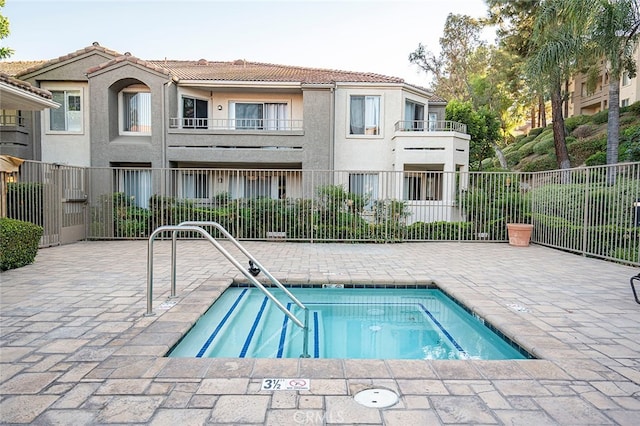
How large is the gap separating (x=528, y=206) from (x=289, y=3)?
35.5ft

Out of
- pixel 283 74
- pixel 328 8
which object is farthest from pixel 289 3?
pixel 283 74

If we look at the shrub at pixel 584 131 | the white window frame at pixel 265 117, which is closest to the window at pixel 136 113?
the white window frame at pixel 265 117

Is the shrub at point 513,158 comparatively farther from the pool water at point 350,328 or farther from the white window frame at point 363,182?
the pool water at point 350,328

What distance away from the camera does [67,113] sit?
16672mm

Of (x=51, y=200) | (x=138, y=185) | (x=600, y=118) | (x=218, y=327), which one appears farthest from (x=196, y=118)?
(x=600, y=118)

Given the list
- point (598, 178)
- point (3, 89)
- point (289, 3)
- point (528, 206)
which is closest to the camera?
point (3, 89)

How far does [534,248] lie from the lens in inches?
444

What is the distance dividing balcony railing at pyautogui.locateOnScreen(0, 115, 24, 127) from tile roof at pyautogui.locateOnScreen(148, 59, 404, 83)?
6.47 meters

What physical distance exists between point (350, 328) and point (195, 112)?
15.1m

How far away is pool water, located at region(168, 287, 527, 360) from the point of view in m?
4.34

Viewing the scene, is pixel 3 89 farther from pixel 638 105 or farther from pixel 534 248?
pixel 638 105

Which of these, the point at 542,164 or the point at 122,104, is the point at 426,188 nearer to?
the point at 122,104

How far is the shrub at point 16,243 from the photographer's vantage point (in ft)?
23.1

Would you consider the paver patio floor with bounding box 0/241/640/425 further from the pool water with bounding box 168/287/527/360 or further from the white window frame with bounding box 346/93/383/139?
the white window frame with bounding box 346/93/383/139
